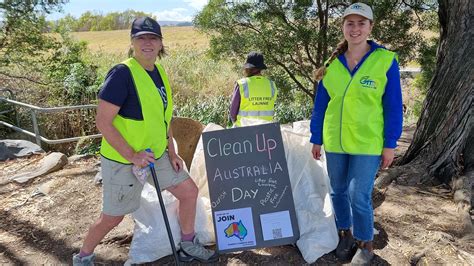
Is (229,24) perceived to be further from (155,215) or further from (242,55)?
(155,215)

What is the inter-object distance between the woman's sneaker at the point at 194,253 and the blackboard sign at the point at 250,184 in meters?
0.20

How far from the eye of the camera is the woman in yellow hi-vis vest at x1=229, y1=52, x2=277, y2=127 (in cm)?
452

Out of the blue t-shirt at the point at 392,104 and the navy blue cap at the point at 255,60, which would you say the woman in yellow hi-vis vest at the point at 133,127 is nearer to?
the blue t-shirt at the point at 392,104

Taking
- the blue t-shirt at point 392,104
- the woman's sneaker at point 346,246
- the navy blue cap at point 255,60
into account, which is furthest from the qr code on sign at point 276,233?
the navy blue cap at point 255,60

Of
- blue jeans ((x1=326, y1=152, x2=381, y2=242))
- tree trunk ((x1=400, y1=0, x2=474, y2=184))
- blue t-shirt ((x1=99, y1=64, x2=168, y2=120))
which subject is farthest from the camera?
tree trunk ((x1=400, y1=0, x2=474, y2=184))

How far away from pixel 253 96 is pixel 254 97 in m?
0.02

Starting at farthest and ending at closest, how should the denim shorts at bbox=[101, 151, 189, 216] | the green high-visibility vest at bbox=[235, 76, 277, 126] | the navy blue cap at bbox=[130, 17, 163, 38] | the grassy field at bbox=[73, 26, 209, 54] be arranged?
the grassy field at bbox=[73, 26, 209, 54] < the green high-visibility vest at bbox=[235, 76, 277, 126] < the denim shorts at bbox=[101, 151, 189, 216] < the navy blue cap at bbox=[130, 17, 163, 38]

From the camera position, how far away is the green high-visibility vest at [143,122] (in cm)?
258

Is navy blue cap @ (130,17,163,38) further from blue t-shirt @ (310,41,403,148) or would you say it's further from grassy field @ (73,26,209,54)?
blue t-shirt @ (310,41,403,148)

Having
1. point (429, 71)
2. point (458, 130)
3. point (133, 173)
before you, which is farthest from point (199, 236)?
point (429, 71)

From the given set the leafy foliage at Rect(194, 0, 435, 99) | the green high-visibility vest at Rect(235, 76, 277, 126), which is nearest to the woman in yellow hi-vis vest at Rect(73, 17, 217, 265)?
the green high-visibility vest at Rect(235, 76, 277, 126)

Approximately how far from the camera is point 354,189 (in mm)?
2844

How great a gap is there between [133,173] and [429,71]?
6817mm

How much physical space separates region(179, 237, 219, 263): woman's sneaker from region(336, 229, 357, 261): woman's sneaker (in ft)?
3.06
